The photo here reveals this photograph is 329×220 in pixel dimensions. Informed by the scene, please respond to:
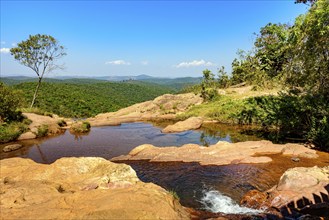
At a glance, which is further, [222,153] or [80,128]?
[80,128]

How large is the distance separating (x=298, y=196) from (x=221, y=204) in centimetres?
284

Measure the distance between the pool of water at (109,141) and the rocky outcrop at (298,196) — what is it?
11147 millimetres

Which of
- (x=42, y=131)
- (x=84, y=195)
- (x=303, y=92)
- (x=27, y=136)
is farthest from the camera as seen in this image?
(x=42, y=131)

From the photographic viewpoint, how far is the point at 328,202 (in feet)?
29.9

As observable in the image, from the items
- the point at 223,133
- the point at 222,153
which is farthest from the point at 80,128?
the point at 222,153

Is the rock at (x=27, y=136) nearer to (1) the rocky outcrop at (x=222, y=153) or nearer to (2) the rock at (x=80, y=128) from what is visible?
(2) the rock at (x=80, y=128)

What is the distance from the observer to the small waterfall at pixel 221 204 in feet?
31.4

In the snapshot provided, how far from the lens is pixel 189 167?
15.2 metres

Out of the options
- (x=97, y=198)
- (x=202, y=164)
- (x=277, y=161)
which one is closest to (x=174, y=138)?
(x=202, y=164)

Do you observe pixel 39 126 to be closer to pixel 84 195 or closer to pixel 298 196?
pixel 84 195

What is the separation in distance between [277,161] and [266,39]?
112 feet

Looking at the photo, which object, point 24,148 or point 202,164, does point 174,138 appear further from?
point 24,148

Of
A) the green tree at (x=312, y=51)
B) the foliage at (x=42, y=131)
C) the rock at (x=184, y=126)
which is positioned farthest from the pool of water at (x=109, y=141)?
the green tree at (x=312, y=51)

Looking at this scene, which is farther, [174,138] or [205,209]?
[174,138]
